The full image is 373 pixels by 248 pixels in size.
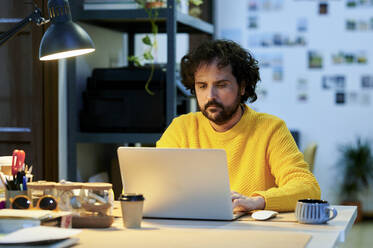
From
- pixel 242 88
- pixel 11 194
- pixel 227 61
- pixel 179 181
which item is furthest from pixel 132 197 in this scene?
pixel 242 88

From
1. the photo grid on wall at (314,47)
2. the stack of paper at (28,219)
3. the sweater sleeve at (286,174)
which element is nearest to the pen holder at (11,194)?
the stack of paper at (28,219)

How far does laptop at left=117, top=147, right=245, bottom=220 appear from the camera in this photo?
185 cm

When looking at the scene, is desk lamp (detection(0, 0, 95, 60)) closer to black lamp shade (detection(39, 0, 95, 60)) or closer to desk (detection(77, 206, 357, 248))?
black lamp shade (detection(39, 0, 95, 60))

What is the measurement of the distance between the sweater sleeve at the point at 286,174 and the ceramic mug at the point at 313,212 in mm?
186

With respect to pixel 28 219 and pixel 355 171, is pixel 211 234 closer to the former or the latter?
pixel 28 219

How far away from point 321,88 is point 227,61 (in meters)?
4.19

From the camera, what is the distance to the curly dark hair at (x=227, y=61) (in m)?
2.46

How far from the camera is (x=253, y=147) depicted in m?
2.43

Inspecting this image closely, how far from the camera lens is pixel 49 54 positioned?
199 cm

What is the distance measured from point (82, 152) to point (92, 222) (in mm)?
1811

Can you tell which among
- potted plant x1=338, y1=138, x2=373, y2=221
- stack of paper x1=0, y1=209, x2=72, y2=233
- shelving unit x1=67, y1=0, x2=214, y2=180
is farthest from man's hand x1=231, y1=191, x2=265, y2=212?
potted plant x1=338, y1=138, x2=373, y2=221

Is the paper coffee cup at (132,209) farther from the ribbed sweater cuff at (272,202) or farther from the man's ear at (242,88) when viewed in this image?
the man's ear at (242,88)

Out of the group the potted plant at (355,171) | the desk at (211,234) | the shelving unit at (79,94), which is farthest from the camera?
the potted plant at (355,171)

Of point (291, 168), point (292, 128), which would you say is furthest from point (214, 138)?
point (292, 128)
